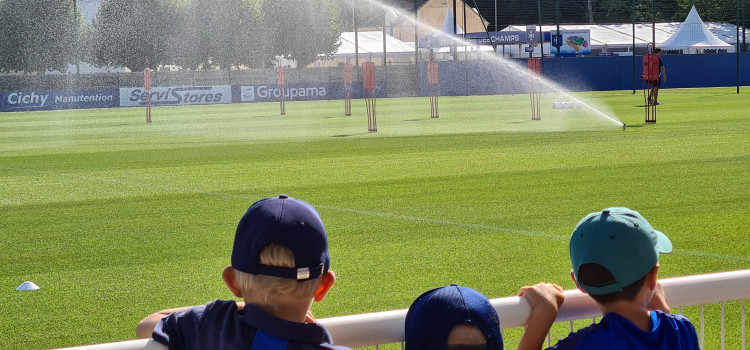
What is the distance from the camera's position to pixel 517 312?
2891 mm

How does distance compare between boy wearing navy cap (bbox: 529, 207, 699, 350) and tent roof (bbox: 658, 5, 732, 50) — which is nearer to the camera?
boy wearing navy cap (bbox: 529, 207, 699, 350)

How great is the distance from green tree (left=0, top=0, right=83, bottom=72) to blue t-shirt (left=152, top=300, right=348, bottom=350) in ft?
201

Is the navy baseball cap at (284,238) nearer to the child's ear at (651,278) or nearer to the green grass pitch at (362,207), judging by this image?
the child's ear at (651,278)

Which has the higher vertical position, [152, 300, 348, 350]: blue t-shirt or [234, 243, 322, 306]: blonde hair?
[234, 243, 322, 306]: blonde hair

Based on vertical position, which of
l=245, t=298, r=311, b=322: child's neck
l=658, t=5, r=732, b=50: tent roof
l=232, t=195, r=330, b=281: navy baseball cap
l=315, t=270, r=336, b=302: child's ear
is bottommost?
l=245, t=298, r=311, b=322: child's neck

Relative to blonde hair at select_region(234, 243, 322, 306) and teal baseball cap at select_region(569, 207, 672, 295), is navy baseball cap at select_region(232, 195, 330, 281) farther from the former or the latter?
teal baseball cap at select_region(569, 207, 672, 295)

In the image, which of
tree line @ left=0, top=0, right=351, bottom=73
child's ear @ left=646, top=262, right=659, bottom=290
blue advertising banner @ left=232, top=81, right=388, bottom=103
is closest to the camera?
child's ear @ left=646, top=262, right=659, bottom=290

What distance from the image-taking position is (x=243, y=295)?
2.65 m

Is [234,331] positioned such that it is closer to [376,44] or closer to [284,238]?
[284,238]

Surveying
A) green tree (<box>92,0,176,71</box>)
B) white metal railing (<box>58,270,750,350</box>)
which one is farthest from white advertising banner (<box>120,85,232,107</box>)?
white metal railing (<box>58,270,750,350</box>)

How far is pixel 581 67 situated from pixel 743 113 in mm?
27919

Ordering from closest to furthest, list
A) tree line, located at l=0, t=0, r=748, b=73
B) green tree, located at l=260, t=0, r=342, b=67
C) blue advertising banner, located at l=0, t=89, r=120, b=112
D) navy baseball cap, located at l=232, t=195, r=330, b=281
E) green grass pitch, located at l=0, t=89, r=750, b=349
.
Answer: navy baseball cap, located at l=232, t=195, r=330, b=281, green grass pitch, located at l=0, t=89, r=750, b=349, blue advertising banner, located at l=0, t=89, r=120, b=112, tree line, located at l=0, t=0, r=748, b=73, green tree, located at l=260, t=0, r=342, b=67

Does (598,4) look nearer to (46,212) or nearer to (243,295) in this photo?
(46,212)

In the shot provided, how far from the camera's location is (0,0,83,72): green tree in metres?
61.2
